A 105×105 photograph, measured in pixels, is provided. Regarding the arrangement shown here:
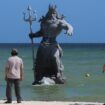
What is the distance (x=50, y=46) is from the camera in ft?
84.3

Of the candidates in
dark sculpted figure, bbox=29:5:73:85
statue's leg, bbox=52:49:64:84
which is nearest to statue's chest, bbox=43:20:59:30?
dark sculpted figure, bbox=29:5:73:85

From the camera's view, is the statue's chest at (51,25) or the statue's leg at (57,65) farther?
the statue's leg at (57,65)

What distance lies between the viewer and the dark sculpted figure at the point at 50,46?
25.6m

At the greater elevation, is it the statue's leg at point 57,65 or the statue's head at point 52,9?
the statue's head at point 52,9

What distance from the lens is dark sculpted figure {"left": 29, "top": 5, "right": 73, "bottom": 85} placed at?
25562mm

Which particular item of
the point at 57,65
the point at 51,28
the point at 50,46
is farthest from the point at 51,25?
the point at 57,65

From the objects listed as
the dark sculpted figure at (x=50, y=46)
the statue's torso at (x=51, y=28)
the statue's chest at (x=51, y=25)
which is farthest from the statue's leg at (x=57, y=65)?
the statue's chest at (x=51, y=25)

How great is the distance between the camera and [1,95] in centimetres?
2217

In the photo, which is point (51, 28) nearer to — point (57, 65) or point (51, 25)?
point (51, 25)

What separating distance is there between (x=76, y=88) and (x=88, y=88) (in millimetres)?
584

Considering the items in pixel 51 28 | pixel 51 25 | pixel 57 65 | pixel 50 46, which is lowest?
pixel 57 65

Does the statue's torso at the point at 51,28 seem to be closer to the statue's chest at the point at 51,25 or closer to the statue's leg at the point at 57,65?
the statue's chest at the point at 51,25

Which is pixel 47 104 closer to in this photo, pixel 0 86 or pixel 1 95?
pixel 1 95

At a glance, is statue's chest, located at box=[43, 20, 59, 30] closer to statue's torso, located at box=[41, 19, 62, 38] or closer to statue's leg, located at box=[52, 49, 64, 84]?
statue's torso, located at box=[41, 19, 62, 38]
